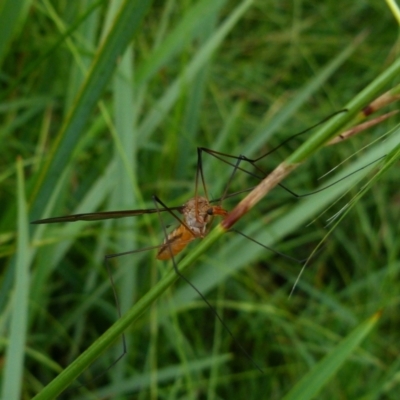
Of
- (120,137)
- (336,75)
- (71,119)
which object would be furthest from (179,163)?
(336,75)

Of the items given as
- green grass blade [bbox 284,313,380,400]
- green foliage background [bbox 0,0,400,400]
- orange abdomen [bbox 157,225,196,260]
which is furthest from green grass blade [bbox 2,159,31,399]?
green grass blade [bbox 284,313,380,400]

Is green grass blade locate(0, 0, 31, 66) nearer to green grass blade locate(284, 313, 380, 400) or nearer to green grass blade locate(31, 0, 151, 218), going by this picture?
green grass blade locate(31, 0, 151, 218)

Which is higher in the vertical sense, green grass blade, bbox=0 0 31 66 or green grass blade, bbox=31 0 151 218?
green grass blade, bbox=0 0 31 66

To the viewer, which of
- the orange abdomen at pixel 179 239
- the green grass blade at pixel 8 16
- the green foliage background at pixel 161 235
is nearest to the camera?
the orange abdomen at pixel 179 239

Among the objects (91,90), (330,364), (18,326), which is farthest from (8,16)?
(330,364)

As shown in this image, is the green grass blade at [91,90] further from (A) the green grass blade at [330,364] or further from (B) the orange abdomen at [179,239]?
(A) the green grass blade at [330,364]

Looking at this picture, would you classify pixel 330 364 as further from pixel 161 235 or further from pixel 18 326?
pixel 161 235

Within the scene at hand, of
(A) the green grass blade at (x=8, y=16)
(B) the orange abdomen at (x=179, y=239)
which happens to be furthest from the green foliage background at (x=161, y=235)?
(B) the orange abdomen at (x=179, y=239)

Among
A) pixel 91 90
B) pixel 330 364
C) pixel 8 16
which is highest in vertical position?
pixel 8 16
